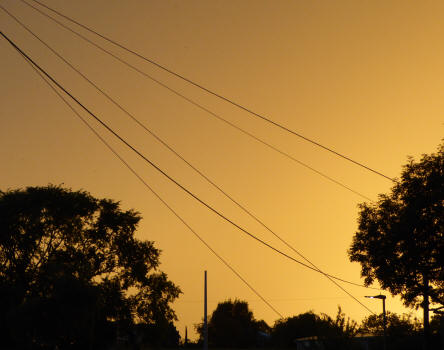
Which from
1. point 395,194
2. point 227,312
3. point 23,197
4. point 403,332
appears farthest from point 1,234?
point 227,312

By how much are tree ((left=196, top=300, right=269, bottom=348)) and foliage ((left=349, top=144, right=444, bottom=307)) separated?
3930 inches

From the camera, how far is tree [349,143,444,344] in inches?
2372

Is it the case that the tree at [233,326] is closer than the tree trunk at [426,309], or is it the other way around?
the tree trunk at [426,309]

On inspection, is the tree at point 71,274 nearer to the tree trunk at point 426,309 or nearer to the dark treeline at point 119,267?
the dark treeline at point 119,267

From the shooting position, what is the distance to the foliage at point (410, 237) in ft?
198

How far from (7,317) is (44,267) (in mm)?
6332

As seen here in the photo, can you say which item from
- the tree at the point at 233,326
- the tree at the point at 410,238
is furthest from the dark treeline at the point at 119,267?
the tree at the point at 233,326

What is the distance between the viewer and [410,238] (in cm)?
6059

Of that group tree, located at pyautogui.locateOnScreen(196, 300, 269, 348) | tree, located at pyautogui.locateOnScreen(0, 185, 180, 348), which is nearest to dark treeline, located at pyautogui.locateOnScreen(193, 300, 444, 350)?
tree, located at pyautogui.locateOnScreen(196, 300, 269, 348)

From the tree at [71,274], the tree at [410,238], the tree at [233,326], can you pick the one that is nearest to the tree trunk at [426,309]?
the tree at [410,238]

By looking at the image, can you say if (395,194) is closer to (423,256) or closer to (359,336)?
(423,256)

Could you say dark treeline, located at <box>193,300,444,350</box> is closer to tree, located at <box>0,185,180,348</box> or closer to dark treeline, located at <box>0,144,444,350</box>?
dark treeline, located at <box>0,144,444,350</box>

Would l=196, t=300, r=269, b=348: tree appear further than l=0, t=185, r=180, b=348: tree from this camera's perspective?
Yes

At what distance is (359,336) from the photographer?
281 ft
